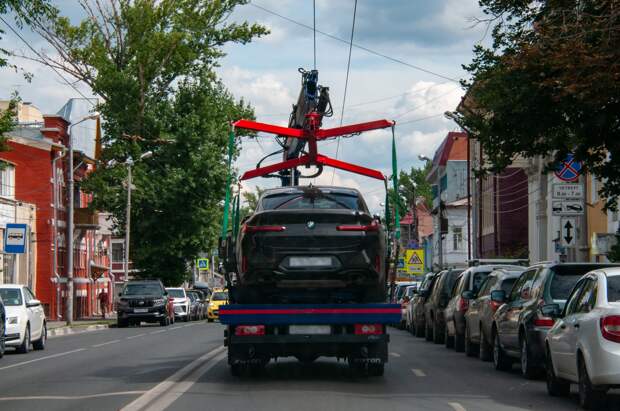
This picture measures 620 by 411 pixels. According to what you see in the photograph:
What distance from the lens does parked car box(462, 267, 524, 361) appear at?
815 inches

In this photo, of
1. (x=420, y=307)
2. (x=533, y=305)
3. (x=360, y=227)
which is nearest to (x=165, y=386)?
(x=360, y=227)

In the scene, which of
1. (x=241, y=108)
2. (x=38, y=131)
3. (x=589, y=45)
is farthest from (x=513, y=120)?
(x=38, y=131)

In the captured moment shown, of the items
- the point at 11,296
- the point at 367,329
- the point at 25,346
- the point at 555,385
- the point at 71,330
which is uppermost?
the point at 11,296

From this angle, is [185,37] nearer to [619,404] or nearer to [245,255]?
[245,255]

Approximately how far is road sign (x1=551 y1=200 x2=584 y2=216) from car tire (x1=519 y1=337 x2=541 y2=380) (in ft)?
29.6

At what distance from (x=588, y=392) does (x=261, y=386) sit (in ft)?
15.0

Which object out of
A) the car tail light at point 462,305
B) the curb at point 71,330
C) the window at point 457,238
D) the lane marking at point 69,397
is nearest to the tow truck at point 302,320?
the lane marking at point 69,397

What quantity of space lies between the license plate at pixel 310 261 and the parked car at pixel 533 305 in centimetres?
280

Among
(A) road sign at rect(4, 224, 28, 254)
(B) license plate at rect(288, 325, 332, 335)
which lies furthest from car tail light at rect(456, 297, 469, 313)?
(A) road sign at rect(4, 224, 28, 254)

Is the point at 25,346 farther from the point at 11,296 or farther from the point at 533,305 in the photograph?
the point at 533,305

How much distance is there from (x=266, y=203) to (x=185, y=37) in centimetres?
3888

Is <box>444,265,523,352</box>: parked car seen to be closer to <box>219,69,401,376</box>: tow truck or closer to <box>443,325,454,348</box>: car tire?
<box>443,325,454,348</box>: car tire

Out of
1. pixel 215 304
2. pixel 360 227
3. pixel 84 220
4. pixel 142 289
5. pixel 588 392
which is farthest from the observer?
pixel 84 220

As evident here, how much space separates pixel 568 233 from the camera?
83.9 ft
